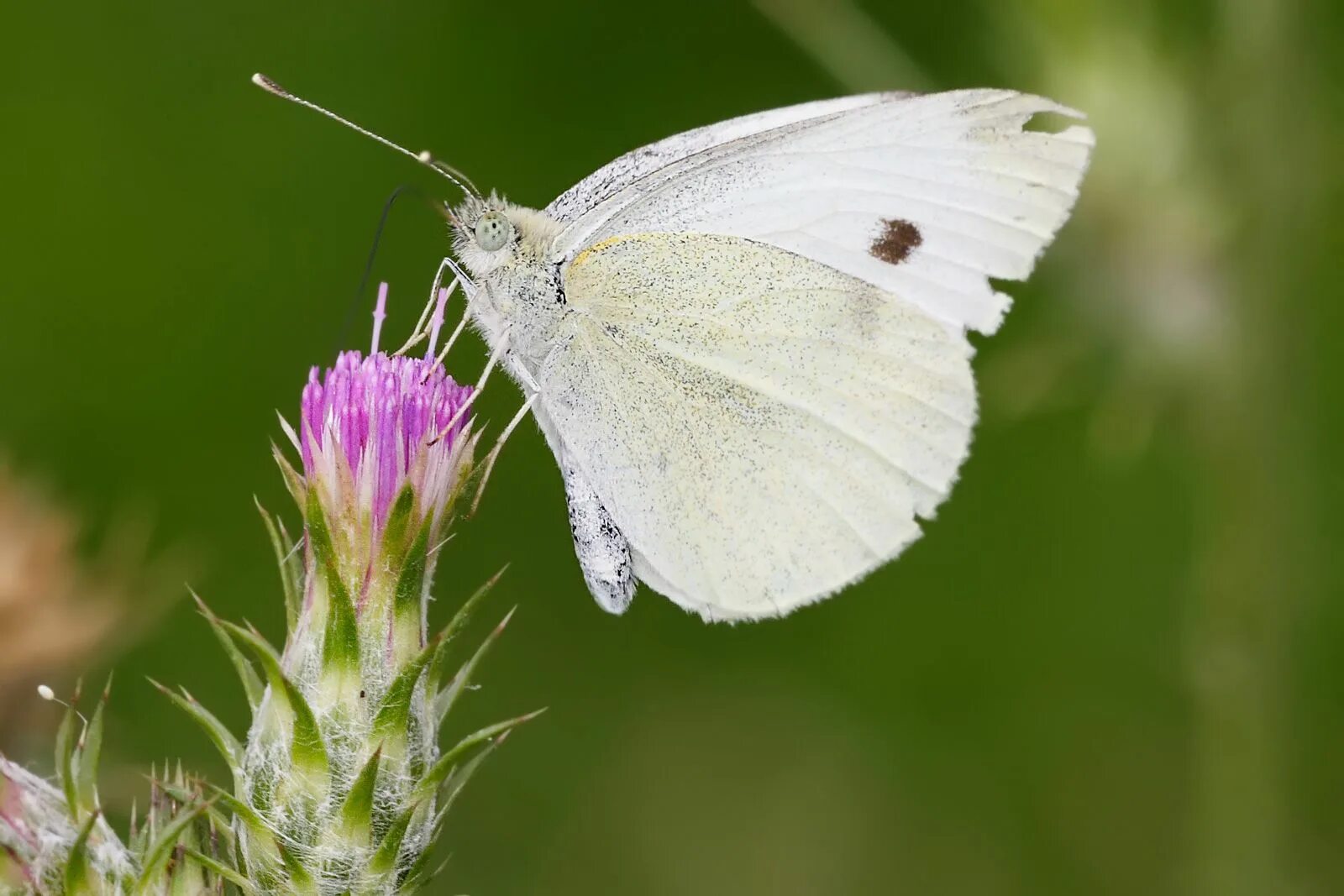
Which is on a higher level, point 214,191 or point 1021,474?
point 1021,474

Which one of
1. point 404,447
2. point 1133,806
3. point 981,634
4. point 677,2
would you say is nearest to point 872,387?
point 404,447

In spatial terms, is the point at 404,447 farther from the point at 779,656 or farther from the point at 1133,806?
the point at 1133,806

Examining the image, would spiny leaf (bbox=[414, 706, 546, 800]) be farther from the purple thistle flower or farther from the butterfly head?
the butterfly head

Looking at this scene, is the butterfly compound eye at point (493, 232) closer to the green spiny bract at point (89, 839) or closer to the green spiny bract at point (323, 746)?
the green spiny bract at point (323, 746)

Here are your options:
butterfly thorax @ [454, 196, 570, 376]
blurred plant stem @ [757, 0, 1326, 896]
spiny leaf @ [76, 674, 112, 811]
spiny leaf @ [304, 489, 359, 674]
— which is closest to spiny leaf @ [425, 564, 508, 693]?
spiny leaf @ [304, 489, 359, 674]

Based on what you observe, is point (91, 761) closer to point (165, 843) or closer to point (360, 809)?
point (165, 843)

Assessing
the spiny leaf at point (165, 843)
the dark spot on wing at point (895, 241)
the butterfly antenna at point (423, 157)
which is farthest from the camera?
the dark spot on wing at point (895, 241)

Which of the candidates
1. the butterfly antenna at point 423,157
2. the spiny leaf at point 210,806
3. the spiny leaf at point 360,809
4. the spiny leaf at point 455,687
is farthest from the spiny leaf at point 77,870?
the butterfly antenna at point 423,157
